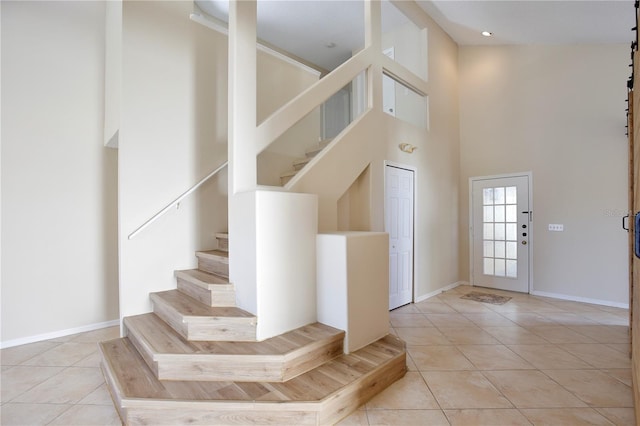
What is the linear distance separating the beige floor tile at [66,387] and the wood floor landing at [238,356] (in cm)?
50

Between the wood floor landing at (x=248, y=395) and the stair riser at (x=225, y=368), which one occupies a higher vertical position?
the stair riser at (x=225, y=368)

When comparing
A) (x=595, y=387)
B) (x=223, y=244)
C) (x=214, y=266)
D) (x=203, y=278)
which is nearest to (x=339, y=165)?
(x=223, y=244)

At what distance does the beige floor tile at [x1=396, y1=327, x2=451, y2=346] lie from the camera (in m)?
3.20

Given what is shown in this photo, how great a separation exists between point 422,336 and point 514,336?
38.9 inches

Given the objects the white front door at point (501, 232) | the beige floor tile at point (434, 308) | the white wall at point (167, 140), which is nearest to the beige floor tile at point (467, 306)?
the beige floor tile at point (434, 308)

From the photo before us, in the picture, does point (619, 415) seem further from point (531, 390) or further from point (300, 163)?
point (300, 163)

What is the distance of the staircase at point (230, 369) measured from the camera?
183 centimetres

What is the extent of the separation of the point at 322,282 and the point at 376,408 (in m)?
0.97

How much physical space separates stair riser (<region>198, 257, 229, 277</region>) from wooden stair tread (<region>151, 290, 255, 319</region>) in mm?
338

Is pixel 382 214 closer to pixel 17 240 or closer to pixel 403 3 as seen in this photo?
pixel 403 3

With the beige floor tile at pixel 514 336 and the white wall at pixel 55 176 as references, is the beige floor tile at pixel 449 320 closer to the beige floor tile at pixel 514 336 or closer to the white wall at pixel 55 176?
the beige floor tile at pixel 514 336

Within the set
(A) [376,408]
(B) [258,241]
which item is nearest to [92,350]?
(B) [258,241]

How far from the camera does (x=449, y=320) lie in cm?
388

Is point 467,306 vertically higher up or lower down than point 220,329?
lower down
